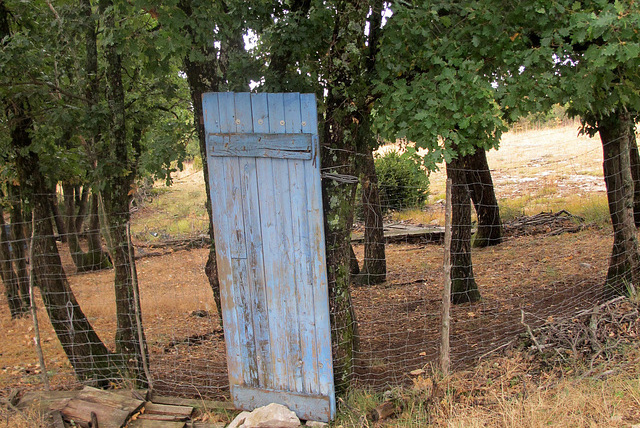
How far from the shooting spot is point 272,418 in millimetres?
3787

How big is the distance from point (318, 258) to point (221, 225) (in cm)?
88

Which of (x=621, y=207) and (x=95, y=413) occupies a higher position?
(x=621, y=207)

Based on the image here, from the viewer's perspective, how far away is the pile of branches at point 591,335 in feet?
13.8

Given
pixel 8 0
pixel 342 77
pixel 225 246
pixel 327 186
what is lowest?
pixel 225 246

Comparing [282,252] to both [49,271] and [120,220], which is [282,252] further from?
[49,271]

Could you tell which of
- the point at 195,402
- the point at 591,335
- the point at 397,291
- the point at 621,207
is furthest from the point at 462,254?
the point at 195,402

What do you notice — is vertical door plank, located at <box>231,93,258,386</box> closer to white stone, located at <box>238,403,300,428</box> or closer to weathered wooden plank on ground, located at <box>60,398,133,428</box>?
white stone, located at <box>238,403,300,428</box>

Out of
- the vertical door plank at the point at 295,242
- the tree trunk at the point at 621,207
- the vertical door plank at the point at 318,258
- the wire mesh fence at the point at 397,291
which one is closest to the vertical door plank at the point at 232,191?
the vertical door plank at the point at 295,242

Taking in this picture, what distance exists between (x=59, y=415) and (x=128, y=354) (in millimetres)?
1083

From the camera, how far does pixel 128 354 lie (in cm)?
520

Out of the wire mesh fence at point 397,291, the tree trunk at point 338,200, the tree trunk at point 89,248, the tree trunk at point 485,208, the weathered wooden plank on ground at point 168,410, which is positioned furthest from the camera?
the tree trunk at point 89,248

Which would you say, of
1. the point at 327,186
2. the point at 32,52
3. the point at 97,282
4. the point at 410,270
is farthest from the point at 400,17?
the point at 97,282

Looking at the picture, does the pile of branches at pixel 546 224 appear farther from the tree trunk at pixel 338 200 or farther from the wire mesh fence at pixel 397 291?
the tree trunk at pixel 338 200

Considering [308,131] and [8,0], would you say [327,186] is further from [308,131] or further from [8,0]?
[8,0]
